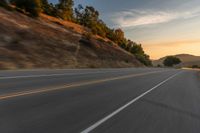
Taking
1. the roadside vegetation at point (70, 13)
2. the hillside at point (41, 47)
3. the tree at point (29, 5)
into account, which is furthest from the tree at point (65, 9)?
the tree at point (29, 5)

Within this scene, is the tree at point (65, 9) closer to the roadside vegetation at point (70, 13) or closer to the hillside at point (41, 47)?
the roadside vegetation at point (70, 13)

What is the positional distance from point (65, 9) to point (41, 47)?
2116 inches

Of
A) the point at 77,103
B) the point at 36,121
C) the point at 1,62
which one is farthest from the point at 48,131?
the point at 1,62

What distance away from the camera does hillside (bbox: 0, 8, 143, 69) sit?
39169 mm

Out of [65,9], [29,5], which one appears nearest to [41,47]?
[29,5]

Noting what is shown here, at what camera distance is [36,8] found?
66.9m

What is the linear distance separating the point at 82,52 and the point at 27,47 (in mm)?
20181

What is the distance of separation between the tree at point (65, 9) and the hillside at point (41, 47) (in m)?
22.7

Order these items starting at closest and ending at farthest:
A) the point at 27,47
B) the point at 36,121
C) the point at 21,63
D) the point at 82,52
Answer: the point at 36,121 → the point at 21,63 → the point at 27,47 → the point at 82,52

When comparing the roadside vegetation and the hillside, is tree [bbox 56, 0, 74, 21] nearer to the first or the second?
the roadside vegetation

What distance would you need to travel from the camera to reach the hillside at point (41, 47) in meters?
39.2

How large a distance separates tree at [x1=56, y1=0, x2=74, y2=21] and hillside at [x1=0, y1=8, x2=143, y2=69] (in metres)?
22.7

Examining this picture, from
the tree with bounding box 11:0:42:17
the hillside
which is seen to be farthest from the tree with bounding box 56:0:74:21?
the tree with bounding box 11:0:42:17

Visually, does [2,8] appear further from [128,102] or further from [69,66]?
[128,102]
